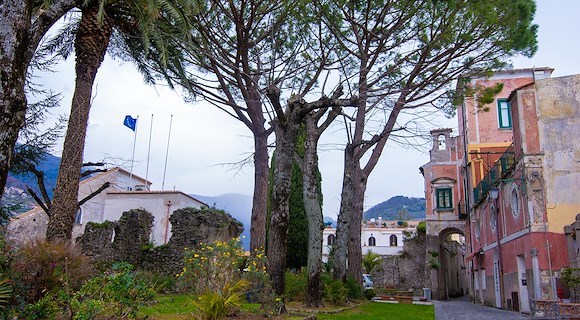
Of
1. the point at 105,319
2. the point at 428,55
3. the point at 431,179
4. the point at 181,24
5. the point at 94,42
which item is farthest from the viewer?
the point at 431,179

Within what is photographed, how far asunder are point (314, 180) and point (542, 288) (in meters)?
7.26

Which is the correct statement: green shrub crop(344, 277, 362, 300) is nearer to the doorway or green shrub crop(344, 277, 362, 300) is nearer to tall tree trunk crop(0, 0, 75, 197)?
the doorway

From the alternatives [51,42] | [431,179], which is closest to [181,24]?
[51,42]

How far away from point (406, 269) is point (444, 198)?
8617mm

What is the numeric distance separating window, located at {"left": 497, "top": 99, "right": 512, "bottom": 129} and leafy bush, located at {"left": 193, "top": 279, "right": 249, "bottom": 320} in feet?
64.5

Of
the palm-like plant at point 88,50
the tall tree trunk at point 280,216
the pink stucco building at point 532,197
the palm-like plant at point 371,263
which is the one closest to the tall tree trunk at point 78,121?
the palm-like plant at point 88,50

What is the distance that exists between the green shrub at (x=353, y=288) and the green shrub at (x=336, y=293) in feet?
4.53

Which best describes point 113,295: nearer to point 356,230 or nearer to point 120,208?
point 356,230

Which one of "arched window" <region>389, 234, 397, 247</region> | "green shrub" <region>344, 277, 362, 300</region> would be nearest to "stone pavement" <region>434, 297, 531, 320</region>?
"green shrub" <region>344, 277, 362, 300</region>

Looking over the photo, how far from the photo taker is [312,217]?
12.1 m

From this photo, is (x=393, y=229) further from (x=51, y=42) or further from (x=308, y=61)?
(x=51, y=42)

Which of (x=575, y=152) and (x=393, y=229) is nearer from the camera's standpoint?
(x=575, y=152)

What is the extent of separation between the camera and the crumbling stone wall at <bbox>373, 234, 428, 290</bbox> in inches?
1398

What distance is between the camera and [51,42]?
1335 cm
